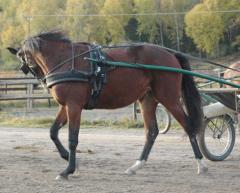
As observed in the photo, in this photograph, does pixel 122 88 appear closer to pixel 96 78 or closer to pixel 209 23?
pixel 96 78

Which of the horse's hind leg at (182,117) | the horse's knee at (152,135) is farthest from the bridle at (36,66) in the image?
the horse's knee at (152,135)

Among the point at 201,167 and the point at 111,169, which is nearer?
the point at 201,167

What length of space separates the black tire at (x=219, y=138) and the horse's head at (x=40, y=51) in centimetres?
258

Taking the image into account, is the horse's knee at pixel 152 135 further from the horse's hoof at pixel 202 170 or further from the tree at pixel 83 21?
the tree at pixel 83 21

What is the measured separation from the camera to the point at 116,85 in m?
7.62

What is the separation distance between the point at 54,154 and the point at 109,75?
228cm

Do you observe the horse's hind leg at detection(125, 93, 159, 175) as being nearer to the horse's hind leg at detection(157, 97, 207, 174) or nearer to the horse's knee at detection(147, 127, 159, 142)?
the horse's knee at detection(147, 127, 159, 142)

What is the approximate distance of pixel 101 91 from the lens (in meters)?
7.49

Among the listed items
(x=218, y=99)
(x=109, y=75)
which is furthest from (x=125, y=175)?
(x=218, y=99)

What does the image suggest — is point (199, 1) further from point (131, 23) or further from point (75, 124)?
point (75, 124)

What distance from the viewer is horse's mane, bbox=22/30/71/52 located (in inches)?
295

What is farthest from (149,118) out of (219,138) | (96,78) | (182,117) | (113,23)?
(113,23)

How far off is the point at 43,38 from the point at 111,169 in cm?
193

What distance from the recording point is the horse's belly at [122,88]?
7590 mm
